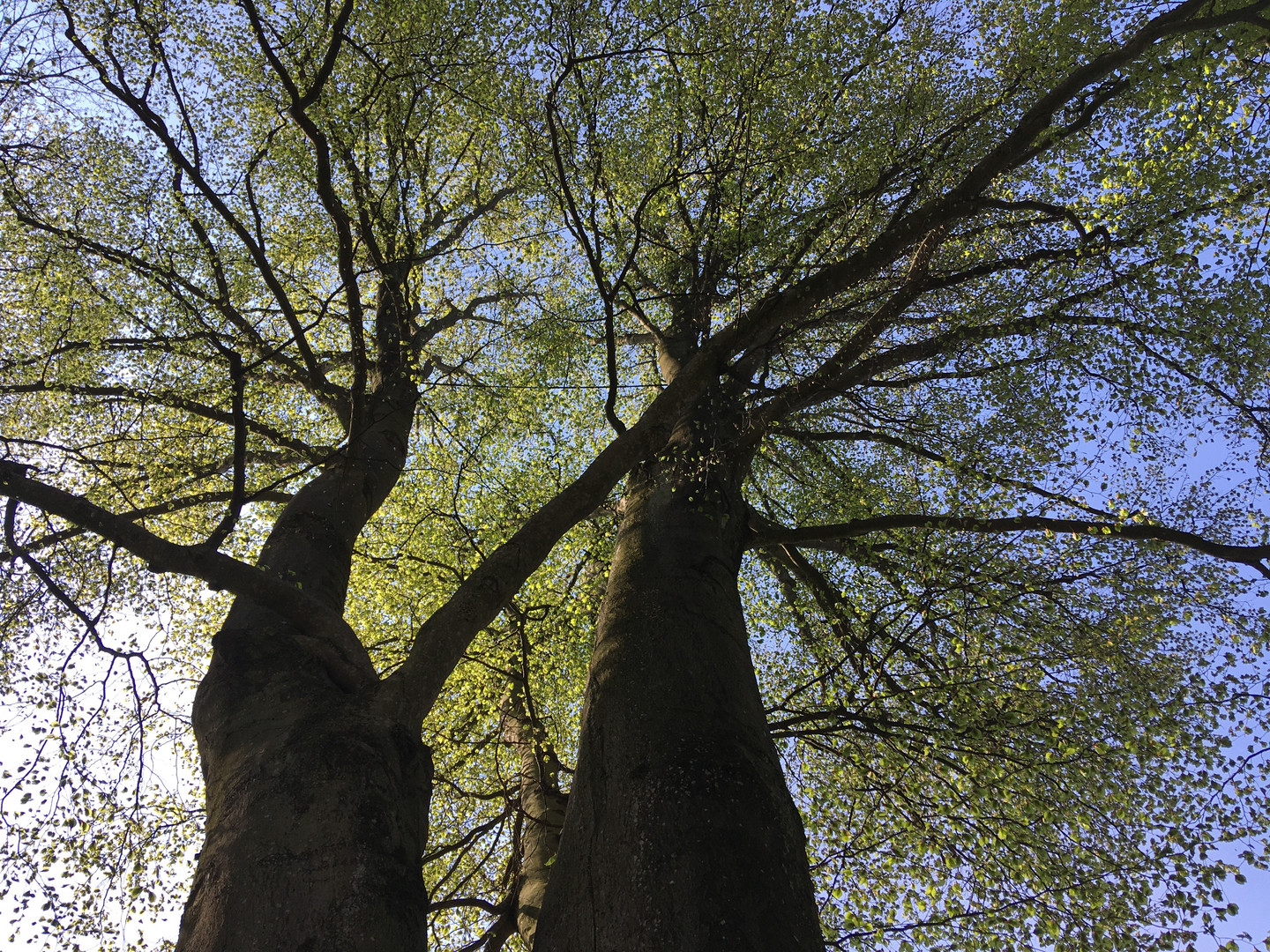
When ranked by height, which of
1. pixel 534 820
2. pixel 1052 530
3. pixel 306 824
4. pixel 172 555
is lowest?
pixel 306 824

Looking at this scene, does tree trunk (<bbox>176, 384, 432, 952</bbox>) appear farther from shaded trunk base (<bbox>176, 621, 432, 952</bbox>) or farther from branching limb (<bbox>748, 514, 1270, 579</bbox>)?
branching limb (<bbox>748, 514, 1270, 579</bbox>)

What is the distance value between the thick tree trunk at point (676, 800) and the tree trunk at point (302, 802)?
2.27ft

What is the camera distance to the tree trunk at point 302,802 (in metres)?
2.37

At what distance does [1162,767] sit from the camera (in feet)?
17.8

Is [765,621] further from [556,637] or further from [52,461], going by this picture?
[52,461]

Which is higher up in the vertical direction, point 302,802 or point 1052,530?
point 1052,530

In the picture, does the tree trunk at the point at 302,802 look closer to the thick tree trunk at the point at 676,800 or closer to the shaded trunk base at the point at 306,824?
the shaded trunk base at the point at 306,824

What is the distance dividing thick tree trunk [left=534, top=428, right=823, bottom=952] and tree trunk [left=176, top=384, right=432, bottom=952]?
0.69 metres

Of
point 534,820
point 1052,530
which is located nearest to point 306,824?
point 534,820

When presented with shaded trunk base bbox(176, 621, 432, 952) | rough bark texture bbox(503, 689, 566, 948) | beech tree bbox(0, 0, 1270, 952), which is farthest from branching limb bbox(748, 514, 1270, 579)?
shaded trunk base bbox(176, 621, 432, 952)

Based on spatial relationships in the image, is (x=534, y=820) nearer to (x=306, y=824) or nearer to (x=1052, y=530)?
(x=306, y=824)

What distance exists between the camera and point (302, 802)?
2.72 meters

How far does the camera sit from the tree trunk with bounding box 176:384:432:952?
93.4 inches

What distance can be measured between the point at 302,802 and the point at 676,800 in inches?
61.4
